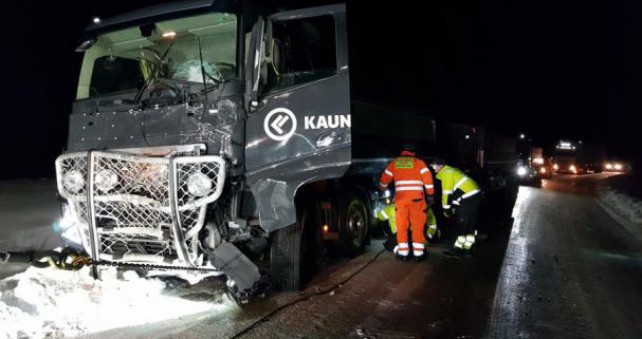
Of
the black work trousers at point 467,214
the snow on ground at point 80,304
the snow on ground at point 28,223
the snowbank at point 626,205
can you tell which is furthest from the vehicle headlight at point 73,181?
the snowbank at point 626,205

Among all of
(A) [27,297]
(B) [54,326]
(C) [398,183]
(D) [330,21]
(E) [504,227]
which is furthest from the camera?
(E) [504,227]

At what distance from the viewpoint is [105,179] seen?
4.95 meters

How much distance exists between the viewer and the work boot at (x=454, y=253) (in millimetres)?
7618

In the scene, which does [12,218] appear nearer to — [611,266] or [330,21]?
[330,21]

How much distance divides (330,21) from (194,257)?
2.64m

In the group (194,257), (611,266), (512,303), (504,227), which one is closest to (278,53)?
(194,257)

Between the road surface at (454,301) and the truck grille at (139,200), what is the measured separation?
28.7 inches

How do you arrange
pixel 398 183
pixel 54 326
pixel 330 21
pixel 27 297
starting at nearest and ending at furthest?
pixel 54 326 < pixel 27 297 < pixel 330 21 < pixel 398 183

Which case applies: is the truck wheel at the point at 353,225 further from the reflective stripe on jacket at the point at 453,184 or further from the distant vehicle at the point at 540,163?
the distant vehicle at the point at 540,163

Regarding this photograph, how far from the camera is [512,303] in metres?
5.38

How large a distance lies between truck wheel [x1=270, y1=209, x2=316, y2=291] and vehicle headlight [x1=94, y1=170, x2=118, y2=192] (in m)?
1.69

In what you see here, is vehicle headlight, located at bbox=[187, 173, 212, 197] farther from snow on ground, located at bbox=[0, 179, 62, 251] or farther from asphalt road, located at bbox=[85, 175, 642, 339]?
snow on ground, located at bbox=[0, 179, 62, 251]

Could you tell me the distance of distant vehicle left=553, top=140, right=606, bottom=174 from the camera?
1532 inches

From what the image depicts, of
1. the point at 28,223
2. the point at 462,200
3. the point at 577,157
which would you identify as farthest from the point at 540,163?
the point at 28,223
